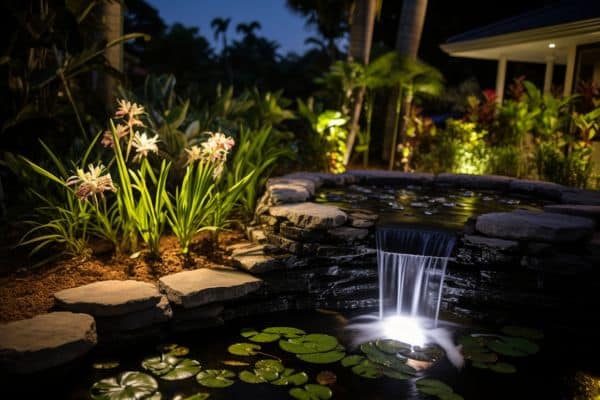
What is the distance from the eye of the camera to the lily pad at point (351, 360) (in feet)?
11.1

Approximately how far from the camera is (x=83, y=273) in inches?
161

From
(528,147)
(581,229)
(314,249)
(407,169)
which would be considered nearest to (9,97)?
(314,249)

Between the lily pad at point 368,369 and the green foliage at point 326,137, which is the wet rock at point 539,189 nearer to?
the green foliage at point 326,137

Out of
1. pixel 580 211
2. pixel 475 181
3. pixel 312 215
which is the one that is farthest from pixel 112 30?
pixel 580 211

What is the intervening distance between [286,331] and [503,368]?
4.81 feet

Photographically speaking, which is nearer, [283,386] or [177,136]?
[283,386]

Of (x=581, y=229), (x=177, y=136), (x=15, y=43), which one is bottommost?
(x=581, y=229)

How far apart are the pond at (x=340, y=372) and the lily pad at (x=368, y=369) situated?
0.02 meters

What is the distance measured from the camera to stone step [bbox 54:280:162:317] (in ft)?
11.3

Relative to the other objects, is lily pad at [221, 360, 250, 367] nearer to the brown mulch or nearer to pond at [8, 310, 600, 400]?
pond at [8, 310, 600, 400]

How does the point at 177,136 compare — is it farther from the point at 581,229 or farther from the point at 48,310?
the point at 581,229

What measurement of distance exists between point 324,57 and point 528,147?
703 inches

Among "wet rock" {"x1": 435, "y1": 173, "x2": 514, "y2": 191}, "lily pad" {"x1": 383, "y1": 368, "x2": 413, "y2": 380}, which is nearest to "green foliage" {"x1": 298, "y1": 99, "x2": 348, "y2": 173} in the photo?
"wet rock" {"x1": 435, "y1": 173, "x2": 514, "y2": 191}

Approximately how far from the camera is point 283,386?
10.2 feet
